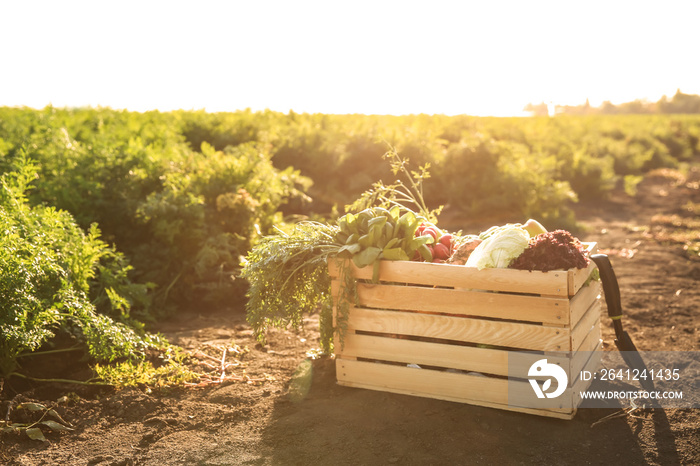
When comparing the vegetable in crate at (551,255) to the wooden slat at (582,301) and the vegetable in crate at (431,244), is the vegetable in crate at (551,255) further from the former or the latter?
the vegetable in crate at (431,244)

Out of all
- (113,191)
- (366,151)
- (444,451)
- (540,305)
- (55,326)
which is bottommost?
(444,451)

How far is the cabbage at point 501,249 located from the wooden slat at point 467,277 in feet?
0.21

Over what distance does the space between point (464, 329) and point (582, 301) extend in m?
0.82

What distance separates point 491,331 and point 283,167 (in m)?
8.44

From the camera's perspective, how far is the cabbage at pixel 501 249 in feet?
12.8

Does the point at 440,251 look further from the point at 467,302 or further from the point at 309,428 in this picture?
the point at 309,428

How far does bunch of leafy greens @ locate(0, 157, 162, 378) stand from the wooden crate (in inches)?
70.9

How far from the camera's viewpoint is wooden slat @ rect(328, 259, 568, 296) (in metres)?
3.73

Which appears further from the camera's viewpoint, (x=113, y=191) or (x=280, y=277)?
(x=113, y=191)

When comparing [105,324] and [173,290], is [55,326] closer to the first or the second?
[105,324]

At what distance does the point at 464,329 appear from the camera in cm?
405

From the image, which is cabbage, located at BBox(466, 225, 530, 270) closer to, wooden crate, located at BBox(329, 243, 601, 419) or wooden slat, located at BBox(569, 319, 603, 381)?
wooden crate, located at BBox(329, 243, 601, 419)

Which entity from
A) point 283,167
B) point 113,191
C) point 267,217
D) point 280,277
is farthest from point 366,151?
point 280,277

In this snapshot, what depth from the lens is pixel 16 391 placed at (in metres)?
4.48
